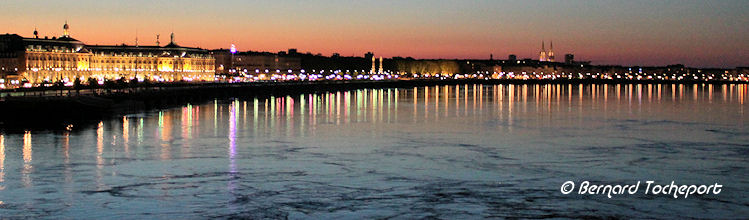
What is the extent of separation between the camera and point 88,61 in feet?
500

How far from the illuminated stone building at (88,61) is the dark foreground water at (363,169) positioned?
7677 centimetres

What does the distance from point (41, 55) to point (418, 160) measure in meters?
122

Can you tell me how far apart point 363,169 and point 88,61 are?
445ft

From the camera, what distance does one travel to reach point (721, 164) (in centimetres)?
2669

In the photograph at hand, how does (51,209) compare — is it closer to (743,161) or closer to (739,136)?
(743,161)

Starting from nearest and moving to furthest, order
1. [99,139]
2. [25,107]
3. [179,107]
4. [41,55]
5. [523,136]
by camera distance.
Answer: [99,139] < [523,136] < [25,107] < [179,107] < [41,55]

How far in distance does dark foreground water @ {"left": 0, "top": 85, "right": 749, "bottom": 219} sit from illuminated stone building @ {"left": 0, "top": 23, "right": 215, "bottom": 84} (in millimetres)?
76773

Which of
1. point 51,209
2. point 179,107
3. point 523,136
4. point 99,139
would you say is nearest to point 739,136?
point 523,136

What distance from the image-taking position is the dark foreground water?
61.7ft

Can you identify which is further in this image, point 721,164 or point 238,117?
point 238,117
